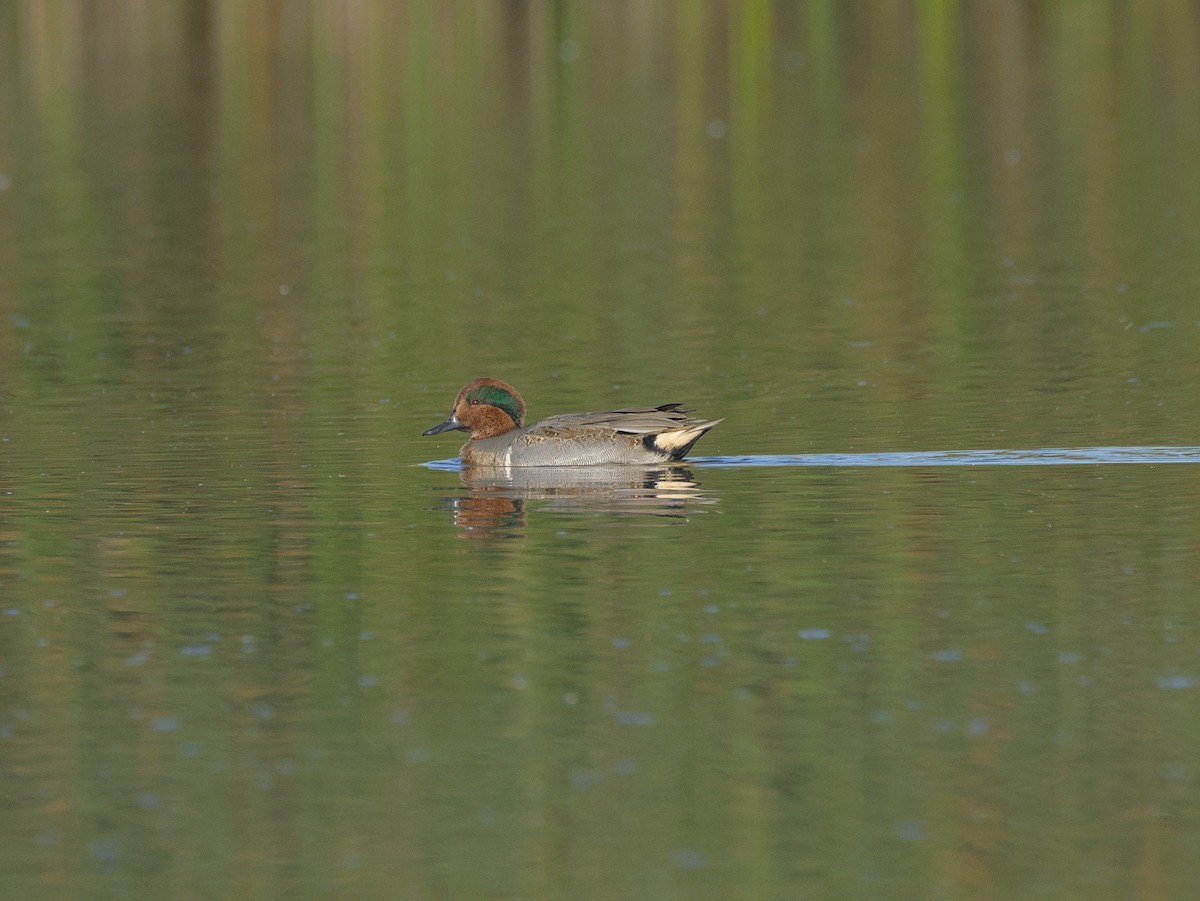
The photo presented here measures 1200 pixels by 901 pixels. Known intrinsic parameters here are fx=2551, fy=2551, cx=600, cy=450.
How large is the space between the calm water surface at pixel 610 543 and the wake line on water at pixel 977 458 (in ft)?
0.20

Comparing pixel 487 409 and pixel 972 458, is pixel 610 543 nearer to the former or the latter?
pixel 972 458

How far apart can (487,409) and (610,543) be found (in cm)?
402

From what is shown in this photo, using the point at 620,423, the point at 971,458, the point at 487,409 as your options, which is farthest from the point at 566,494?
the point at 971,458

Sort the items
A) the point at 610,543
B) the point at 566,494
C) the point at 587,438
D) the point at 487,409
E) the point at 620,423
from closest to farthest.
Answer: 1. the point at 610,543
2. the point at 566,494
3. the point at 620,423
4. the point at 587,438
5. the point at 487,409

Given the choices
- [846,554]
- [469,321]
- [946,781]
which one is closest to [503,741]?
[946,781]

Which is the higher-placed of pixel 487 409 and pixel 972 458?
pixel 487 409

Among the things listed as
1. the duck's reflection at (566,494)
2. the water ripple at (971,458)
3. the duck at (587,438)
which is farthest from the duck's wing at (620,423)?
the water ripple at (971,458)

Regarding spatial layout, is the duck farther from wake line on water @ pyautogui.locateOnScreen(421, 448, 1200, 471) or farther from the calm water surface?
wake line on water @ pyautogui.locateOnScreen(421, 448, 1200, 471)

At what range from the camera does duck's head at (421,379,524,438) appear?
59.8ft

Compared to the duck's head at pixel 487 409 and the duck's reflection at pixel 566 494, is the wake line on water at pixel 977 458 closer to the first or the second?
the duck's reflection at pixel 566 494

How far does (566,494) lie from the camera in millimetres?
16562

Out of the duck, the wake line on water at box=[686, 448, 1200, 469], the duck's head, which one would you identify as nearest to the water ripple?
the wake line on water at box=[686, 448, 1200, 469]

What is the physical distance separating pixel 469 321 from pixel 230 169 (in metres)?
17.8

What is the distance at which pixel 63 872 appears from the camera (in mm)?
8859
